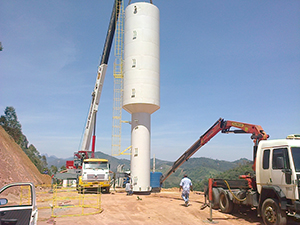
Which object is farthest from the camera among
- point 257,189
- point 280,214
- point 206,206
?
point 206,206

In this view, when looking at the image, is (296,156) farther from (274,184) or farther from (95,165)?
(95,165)

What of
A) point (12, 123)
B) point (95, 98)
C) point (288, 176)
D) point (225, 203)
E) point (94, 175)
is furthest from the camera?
point (12, 123)

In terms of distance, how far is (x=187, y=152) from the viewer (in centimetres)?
2347

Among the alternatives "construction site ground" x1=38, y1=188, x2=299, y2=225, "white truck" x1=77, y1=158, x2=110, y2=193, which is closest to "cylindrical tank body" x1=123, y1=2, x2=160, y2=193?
"white truck" x1=77, y1=158, x2=110, y2=193

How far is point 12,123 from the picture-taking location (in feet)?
175

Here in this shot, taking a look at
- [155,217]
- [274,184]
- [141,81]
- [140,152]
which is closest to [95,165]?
[140,152]

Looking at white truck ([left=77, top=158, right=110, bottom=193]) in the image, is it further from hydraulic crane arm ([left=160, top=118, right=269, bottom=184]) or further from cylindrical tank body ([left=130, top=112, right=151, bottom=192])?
hydraulic crane arm ([left=160, top=118, right=269, bottom=184])

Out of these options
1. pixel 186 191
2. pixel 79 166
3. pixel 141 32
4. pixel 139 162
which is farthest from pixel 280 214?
pixel 79 166

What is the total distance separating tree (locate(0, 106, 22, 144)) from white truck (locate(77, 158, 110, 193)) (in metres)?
32.6

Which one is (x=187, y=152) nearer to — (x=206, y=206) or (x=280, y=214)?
(x=206, y=206)

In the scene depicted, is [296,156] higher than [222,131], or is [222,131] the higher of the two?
[222,131]

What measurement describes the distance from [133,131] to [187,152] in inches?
214

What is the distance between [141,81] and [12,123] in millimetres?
38141

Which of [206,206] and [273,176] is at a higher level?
[273,176]
